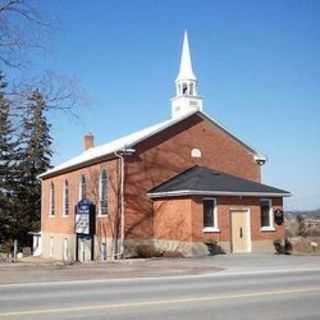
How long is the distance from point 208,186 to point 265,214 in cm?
457

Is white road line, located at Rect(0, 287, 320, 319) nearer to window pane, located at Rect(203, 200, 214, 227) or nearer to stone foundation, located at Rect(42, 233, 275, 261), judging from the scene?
stone foundation, located at Rect(42, 233, 275, 261)

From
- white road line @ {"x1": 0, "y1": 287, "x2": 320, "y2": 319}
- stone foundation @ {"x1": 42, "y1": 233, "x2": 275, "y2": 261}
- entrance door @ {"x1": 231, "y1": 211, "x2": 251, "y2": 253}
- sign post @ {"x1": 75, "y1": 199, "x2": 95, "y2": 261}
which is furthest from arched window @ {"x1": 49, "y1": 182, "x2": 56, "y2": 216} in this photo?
white road line @ {"x1": 0, "y1": 287, "x2": 320, "y2": 319}

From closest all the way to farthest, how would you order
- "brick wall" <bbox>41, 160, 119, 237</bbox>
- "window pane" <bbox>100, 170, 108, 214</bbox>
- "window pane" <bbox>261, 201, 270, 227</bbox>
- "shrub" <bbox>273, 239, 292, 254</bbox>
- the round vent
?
"shrub" <bbox>273, 239, 292, 254</bbox> → "window pane" <bbox>261, 201, 270, 227</bbox> → "brick wall" <bbox>41, 160, 119, 237</bbox> → "window pane" <bbox>100, 170, 108, 214</bbox> → the round vent

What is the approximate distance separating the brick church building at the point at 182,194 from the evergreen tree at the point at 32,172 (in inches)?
994

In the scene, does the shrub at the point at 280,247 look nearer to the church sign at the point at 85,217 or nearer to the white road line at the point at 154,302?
the church sign at the point at 85,217

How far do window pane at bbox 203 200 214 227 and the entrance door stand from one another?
1.29 meters

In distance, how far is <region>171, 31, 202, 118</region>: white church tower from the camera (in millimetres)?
39500

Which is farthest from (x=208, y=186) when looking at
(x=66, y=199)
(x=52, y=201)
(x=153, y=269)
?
(x=52, y=201)

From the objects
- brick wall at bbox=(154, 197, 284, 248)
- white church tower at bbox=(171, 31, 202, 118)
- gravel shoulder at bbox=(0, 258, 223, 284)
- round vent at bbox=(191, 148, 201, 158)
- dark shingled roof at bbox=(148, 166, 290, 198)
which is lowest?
gravel shoulder at bbox=(0, 258, 223, 284)

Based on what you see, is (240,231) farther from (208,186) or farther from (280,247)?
(208,186)

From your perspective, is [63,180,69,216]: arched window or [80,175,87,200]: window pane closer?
[80,175,87,200]: window pane

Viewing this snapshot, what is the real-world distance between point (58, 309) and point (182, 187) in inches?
839

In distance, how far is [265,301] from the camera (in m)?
12.6

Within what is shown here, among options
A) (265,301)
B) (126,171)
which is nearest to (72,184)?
(126,171)
